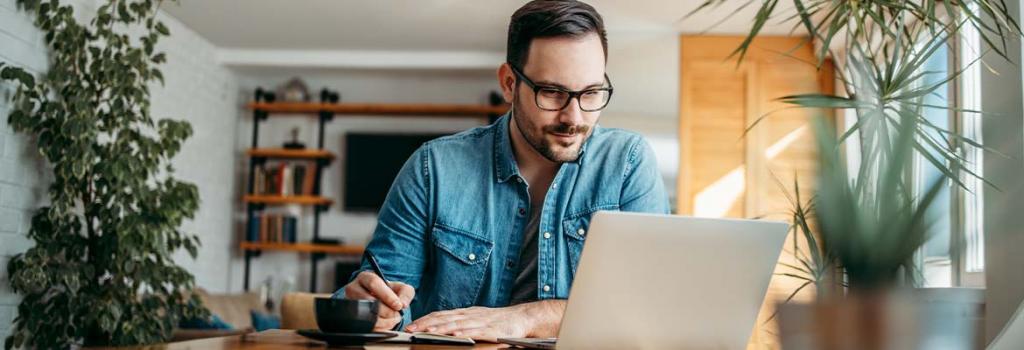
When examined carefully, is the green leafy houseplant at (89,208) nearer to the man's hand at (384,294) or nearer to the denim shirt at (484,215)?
the denim shirt at (484,215)

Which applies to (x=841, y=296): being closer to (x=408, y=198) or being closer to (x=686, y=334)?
(x=686, y=334)

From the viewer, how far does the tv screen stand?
318 inches

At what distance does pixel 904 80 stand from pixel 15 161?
3919mm

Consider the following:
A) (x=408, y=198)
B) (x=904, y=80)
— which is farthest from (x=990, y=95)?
(x=408, y=198)

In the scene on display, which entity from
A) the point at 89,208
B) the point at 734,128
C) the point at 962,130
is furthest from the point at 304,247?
the point at 962,130

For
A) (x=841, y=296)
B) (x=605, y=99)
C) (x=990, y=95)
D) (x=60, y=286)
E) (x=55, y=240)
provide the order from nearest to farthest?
(x=841, y=296) < (x=605, y=99) < (x=990, y=95) < (x=55, y=240) < (x=60, y=286)

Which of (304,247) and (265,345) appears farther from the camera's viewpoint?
(304,247)

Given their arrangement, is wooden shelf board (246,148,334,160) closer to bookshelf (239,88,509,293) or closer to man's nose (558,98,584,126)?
bookshelf (239,88,509,293)

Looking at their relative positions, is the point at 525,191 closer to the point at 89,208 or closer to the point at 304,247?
the point at 89,208

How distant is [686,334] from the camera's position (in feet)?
4.22

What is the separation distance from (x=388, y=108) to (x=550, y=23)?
6.17 metres

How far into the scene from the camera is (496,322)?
5.17 ft

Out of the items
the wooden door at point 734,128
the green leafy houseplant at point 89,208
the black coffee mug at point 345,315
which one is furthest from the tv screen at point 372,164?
the black coffee mug at point 345,315

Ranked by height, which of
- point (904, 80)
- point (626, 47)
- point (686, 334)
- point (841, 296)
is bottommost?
point (686, 334)
